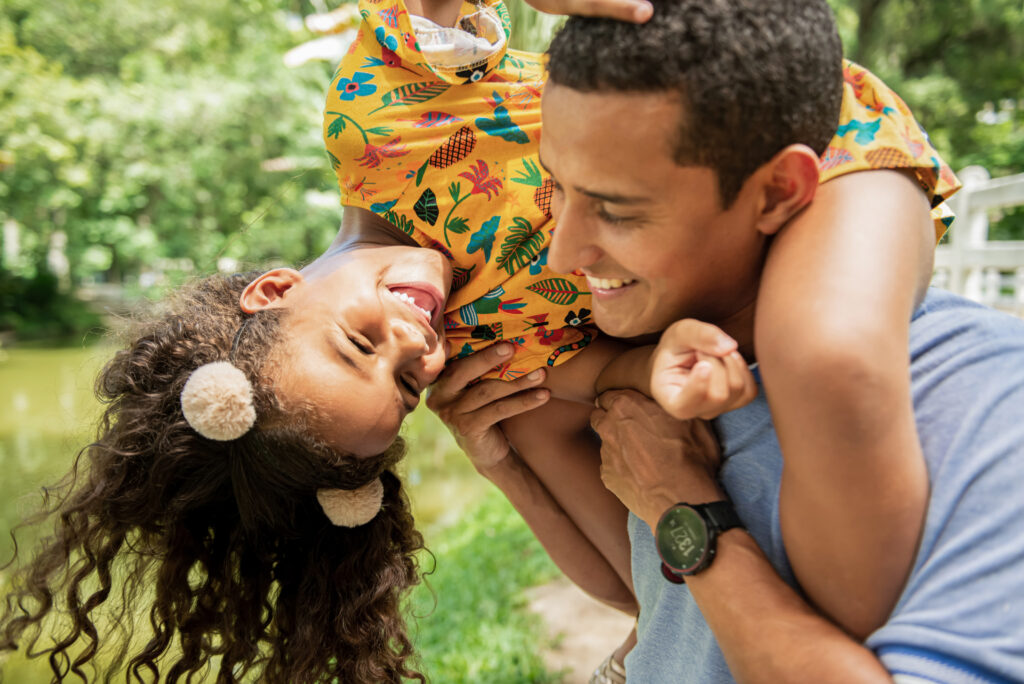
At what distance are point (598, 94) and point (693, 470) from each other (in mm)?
819

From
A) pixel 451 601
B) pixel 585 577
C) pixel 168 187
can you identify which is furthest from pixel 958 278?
pixel 168 187

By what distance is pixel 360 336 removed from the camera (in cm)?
210

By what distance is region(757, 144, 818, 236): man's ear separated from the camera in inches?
56.9

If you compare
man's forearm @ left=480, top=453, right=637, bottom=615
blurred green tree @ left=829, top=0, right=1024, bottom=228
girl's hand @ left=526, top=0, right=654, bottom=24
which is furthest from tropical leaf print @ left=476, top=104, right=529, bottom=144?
blurred green tree @ left=829, top=0, right=1024, bottom=228

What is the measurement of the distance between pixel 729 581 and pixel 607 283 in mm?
646

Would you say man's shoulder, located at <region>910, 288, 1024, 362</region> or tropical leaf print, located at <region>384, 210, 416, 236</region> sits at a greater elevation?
man's shoulder, located at <region>910, 288, 1024, 362</region>

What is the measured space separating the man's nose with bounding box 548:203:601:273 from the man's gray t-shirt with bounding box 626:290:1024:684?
0.47m

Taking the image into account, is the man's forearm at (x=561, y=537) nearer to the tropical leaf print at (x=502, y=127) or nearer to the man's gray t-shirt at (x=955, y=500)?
the man's gray t-shirt at (x=955, y=500)

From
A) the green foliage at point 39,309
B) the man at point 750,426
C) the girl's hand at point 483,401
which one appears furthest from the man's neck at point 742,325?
the green foliage at point 39,309

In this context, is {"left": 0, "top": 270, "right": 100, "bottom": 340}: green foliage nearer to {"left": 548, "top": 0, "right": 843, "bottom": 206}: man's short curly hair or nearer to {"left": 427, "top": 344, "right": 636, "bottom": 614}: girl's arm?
{"left": 427, "top": 344, "right": 636, "bottom": 614}: girl's arm

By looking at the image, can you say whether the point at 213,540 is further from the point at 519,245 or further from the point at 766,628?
the point at 766,628

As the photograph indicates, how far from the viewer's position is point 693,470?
5.74 feet

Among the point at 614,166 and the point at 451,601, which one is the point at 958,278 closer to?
the point at 451,601

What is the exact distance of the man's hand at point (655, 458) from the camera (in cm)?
173
